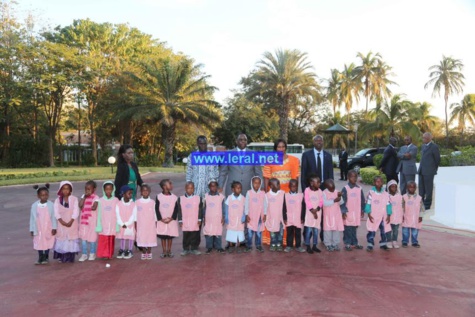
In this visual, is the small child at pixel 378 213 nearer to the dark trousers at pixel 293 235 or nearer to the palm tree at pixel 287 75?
the dark trousers at pixel 293 235

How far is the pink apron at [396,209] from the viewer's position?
22.1 ft

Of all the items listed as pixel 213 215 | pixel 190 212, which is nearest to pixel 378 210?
pixel 213 215

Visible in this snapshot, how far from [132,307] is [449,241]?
5725 mm

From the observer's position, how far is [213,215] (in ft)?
21.1

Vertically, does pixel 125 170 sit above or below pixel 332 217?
above

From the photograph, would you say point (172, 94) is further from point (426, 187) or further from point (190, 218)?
point (190, 218)

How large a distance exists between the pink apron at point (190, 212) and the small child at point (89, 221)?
4.35ft

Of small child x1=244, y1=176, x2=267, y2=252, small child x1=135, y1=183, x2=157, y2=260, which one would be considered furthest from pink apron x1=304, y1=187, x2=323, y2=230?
small child x1=135, y1=183, x2=157, y2=260

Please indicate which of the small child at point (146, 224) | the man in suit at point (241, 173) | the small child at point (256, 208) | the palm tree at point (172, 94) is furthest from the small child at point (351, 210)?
the palm tree at point (172, 94)

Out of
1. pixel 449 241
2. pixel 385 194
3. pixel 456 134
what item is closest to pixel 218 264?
pixel 385 194

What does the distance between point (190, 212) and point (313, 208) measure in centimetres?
198

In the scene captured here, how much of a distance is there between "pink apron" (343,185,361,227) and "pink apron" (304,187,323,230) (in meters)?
0.50

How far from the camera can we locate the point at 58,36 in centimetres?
3550

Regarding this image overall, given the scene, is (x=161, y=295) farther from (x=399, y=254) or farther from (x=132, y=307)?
(x=399, y=254)
